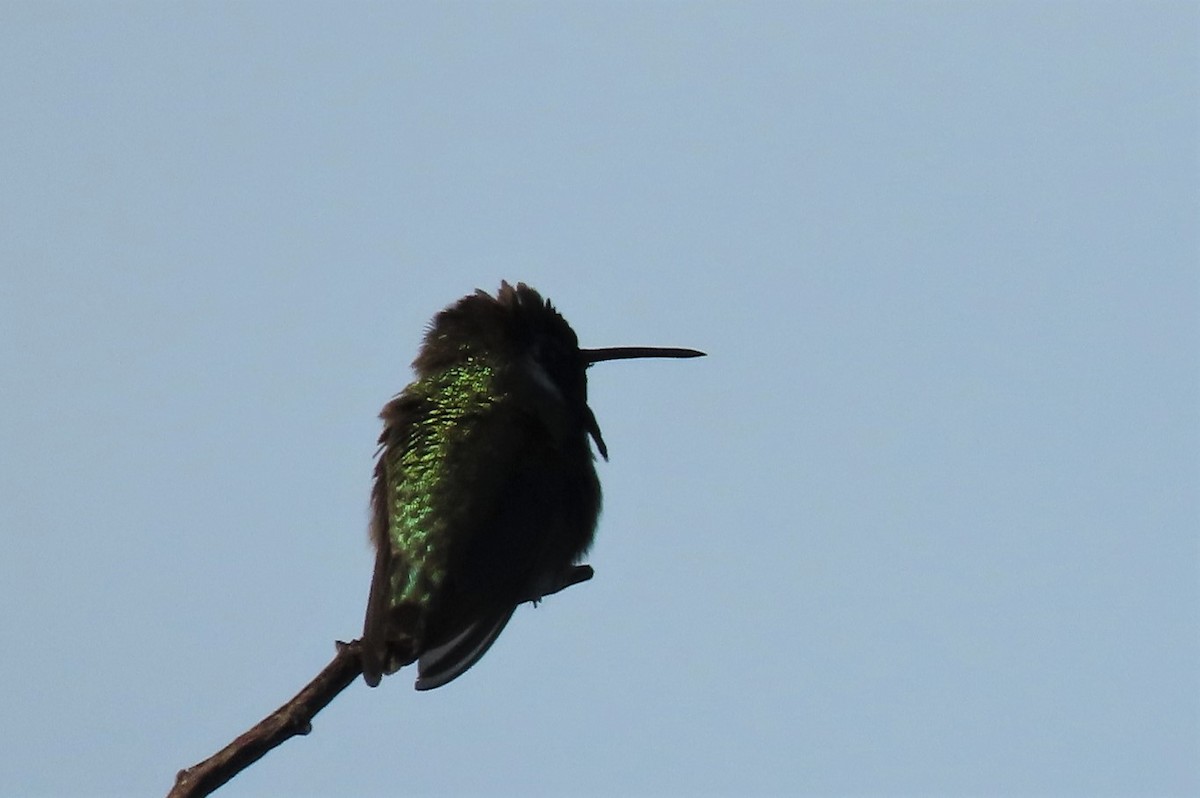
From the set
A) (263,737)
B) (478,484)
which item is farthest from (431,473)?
(263,737)

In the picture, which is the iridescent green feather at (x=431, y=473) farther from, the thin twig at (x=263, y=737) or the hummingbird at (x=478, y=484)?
the thin twig at (x=263, y=737)

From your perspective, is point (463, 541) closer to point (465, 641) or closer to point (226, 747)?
point (465, 641)

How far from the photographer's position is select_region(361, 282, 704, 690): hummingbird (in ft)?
19.9

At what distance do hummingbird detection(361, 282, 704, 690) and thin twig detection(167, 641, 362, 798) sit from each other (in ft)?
1.08

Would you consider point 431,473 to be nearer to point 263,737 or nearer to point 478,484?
point 478,484

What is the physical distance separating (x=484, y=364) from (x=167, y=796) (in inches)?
127

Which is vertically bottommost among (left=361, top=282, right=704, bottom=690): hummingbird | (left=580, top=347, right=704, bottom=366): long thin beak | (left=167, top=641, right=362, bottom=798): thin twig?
(left=167, top=641, right=362, bottom=798): thin twig

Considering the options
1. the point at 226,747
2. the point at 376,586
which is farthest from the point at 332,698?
the point at 376,586

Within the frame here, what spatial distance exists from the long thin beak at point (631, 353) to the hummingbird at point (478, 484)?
0.01 meters

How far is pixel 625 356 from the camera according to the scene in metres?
8.23

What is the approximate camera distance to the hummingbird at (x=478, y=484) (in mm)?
6078

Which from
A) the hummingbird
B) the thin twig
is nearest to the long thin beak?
the hummingbird

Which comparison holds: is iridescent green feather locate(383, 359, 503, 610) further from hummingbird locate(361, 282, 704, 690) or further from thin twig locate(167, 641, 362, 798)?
thin twig locate(167, 641, 362, 798)

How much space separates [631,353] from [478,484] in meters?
1.98
